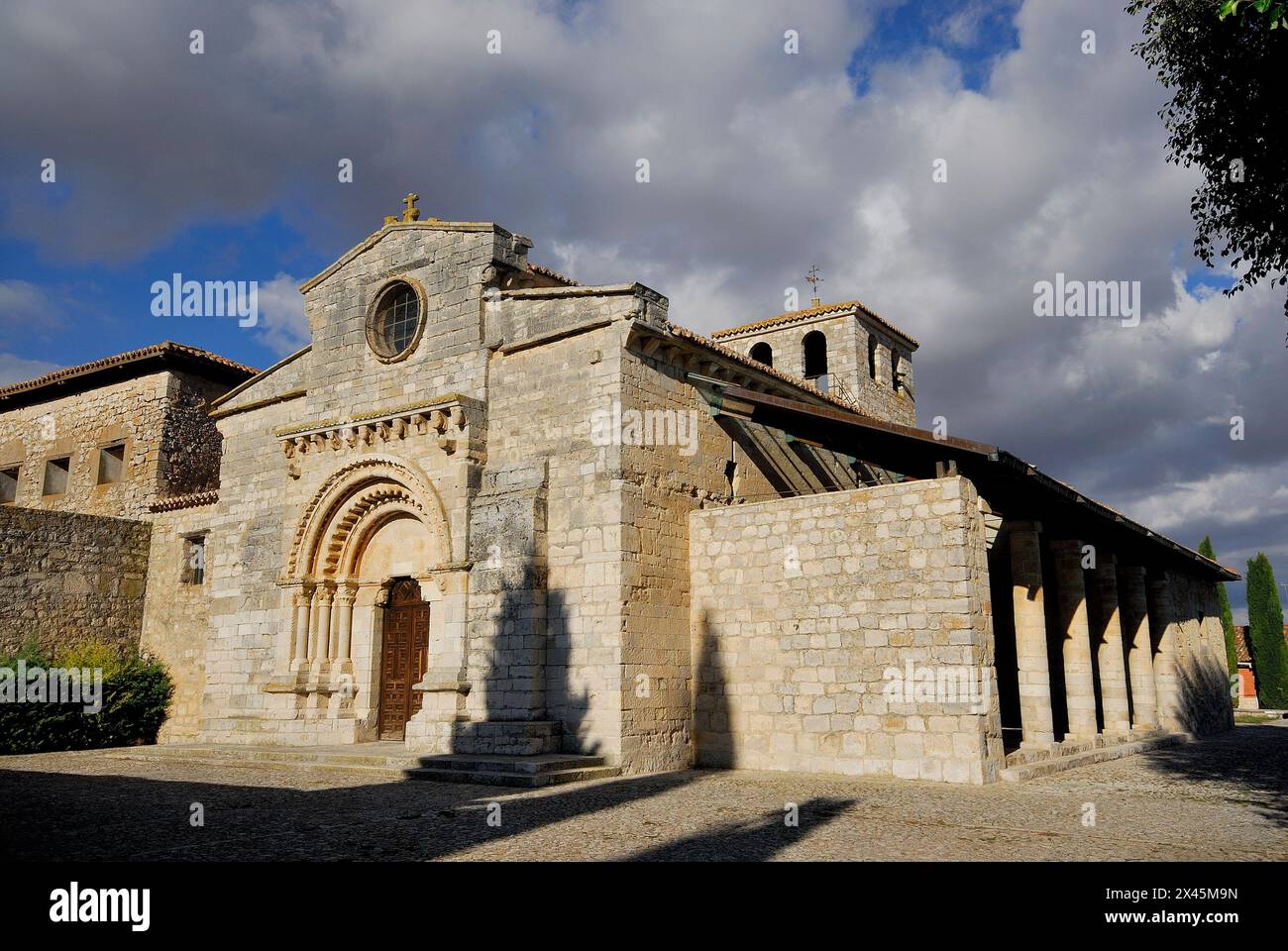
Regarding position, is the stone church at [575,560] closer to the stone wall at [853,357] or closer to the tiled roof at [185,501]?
the tiled roof at [185,501]

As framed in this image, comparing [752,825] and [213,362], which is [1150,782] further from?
[213,362]

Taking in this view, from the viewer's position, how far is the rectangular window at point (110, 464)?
21.2 m

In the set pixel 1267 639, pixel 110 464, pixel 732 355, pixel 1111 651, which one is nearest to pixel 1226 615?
pixel 1267 639

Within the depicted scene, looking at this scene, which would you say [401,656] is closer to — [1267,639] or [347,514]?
[347,514]

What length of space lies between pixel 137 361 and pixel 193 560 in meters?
4.82

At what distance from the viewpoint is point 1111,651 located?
16.9m

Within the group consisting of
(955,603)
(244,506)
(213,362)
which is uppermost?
(213,362)

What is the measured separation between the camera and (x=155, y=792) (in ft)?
34.8

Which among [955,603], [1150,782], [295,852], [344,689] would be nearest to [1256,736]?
[1150,782]

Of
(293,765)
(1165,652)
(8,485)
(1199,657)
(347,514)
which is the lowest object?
(293,765)

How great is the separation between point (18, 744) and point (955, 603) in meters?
14.9

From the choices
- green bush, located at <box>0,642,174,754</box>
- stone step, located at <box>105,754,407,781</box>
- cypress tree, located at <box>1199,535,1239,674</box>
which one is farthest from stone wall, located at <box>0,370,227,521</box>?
cypress tree, located at <box>1199,535,1239,674</box>

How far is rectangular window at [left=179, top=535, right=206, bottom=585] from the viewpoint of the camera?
19.0 metres
